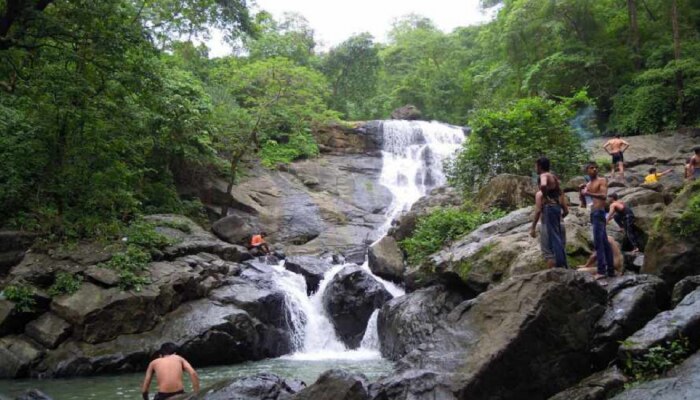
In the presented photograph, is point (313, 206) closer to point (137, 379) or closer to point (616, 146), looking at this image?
point (616, 146)

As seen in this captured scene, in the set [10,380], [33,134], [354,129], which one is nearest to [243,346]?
[10,380]

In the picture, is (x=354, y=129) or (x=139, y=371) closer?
(x=139, y=371)

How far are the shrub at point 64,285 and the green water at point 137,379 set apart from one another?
214cm

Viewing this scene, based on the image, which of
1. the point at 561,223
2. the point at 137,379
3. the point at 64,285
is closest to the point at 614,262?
the point at 561,223

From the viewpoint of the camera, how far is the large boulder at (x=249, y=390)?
647 centimetres

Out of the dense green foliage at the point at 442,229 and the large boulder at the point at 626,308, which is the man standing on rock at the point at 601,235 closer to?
the large boulder at the point at 626,308

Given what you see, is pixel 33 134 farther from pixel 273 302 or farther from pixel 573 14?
pixel 573 14

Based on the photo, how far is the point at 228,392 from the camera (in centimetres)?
650

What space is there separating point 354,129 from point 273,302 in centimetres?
1777

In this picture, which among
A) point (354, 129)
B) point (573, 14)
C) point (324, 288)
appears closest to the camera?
point (324, 288)

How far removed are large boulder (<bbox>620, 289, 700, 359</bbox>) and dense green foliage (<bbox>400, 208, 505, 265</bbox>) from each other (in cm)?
765

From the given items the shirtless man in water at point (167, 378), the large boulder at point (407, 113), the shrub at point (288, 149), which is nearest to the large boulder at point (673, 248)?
the shirtless man in water at point (167, 378)

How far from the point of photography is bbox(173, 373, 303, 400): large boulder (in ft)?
21.2

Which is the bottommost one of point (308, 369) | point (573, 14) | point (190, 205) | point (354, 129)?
point (308, 369)
